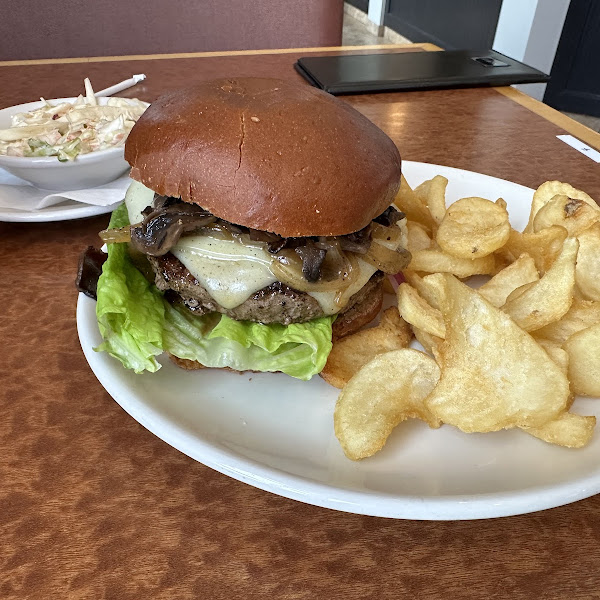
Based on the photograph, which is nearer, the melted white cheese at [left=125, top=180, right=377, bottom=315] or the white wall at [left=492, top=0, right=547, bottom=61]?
the melted white cheese at [left=125, top=180, right=377, bottom=315]

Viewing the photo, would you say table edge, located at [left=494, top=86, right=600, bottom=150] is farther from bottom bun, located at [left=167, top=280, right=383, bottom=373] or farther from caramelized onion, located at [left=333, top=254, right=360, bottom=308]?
caramelized onion, located at [left=333, top=254, right=360, bottom=308]

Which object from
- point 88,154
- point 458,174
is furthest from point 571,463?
point 88,154

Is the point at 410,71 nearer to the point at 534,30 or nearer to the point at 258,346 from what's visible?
the point at 258,346

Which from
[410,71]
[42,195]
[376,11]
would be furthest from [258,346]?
[376,11]

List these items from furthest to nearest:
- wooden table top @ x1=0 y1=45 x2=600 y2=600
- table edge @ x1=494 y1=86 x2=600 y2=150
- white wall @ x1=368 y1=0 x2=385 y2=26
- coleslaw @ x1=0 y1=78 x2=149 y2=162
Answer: white wall @ x1=368 y1=0 x2=385 y2=26 → table edge @ x1=494 y1=86 x2=600 y2=150 → coleslaw @ x1=0 y1=78 x2=149 y2=162 → wooden table top @ x1=0 y1=45 x2=600 y2=600

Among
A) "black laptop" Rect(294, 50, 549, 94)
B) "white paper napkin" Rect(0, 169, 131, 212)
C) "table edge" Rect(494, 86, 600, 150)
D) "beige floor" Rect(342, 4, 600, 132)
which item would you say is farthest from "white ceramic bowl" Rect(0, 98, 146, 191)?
"beige floor" Rect(342, 4, 600, 132)
